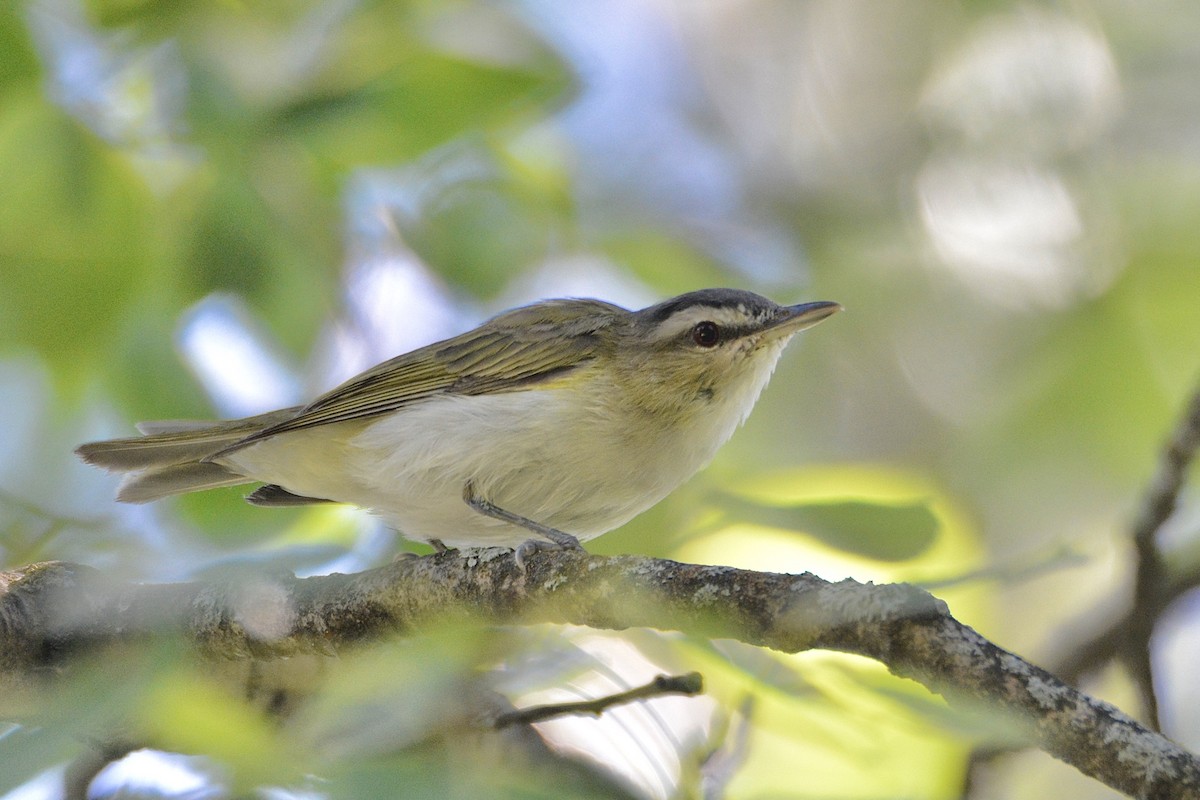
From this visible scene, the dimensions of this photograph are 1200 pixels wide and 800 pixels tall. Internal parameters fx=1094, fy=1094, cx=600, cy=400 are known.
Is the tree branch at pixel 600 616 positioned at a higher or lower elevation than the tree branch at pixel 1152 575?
lower

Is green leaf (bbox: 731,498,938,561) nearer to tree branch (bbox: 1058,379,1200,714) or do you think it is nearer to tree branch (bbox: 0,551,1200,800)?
tree branch (bbox: 0,551,1200,800)

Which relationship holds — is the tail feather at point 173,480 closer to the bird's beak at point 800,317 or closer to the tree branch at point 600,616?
the tree branch at point 600,616

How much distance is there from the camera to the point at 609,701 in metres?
2.72

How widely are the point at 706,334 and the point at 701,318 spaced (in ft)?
0.23

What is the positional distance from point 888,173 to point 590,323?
77.4 inches

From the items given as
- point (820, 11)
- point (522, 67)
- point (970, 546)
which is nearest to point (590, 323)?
point (522, 67)

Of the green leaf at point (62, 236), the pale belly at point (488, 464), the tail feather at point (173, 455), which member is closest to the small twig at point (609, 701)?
the pale belly at point (488, 464)

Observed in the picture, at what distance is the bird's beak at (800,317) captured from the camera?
4227 mm

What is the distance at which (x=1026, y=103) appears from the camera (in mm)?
4574

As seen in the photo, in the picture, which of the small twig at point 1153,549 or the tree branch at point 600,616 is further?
the small twig at point 1153,549

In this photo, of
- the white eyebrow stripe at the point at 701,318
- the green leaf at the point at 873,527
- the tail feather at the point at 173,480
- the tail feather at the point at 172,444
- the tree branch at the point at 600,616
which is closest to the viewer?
the tree branch at the point at 600,616

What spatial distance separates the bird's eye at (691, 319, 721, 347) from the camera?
4414mm

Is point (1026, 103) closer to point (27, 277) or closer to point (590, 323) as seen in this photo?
point (590, 323)

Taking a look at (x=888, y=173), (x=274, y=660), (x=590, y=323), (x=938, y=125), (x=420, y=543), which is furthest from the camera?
(x=888, y=173)
